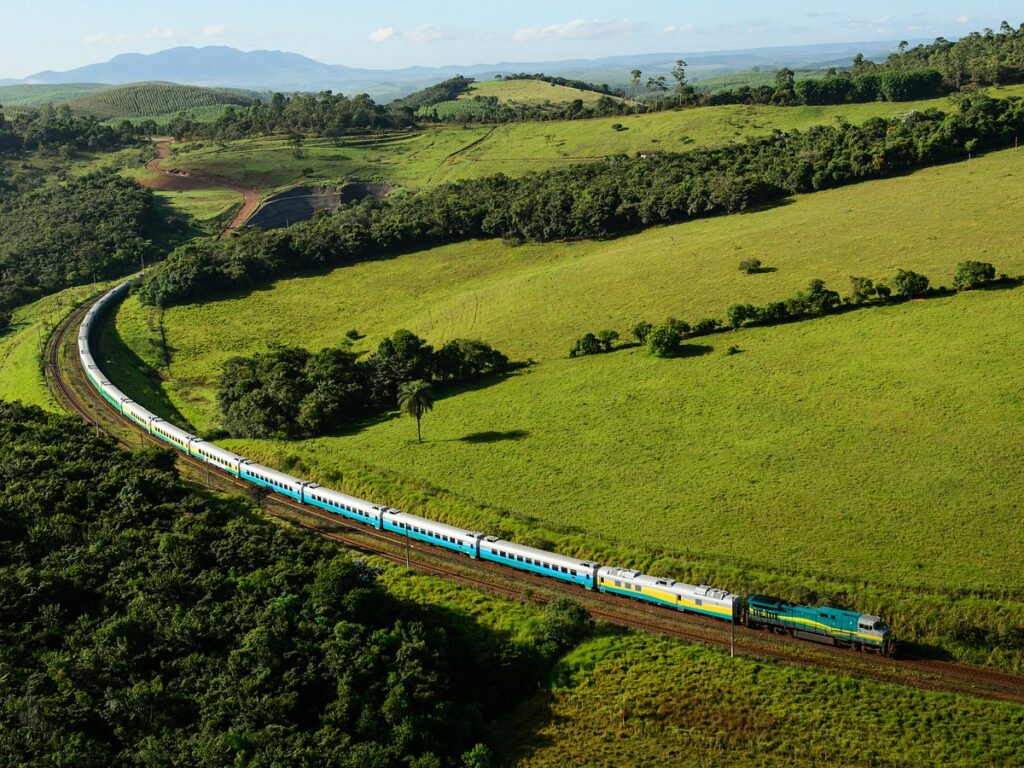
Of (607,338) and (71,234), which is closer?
(607,338)

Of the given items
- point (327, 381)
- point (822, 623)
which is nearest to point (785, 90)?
point (327, 381)

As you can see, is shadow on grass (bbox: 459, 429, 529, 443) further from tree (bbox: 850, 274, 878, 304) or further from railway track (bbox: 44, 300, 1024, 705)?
tree (bbox: 850, 274, 878, 304)

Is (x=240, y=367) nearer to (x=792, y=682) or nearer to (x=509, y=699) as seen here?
(x=509, y=699)

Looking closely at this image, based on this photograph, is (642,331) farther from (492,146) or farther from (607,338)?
(492,146)

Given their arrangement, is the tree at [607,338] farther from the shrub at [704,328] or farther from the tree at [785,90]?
the tree at [785,90]

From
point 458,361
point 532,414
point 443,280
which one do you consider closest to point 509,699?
point 532,414

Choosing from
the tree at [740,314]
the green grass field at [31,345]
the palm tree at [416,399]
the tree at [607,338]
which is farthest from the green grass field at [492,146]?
the palm tree at [416,399]

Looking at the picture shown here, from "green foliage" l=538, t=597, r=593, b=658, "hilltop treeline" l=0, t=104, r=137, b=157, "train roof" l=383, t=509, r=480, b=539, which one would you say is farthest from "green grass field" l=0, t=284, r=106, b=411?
"hilltop treeline" l=0, t=104, r=137, b=157
